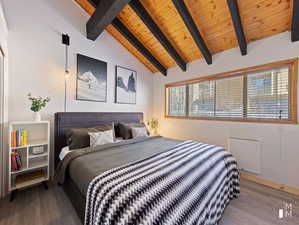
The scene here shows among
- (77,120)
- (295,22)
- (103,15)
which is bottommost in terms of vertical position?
(77,120)

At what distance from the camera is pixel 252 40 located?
8.12 ft

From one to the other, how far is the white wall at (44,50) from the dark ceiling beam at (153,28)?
3.74 ft

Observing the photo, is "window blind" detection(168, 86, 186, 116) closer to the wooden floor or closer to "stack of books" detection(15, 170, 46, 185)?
the wooden floor

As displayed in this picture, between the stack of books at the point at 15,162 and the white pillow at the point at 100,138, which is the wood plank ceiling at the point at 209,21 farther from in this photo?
the stack of books at the point at 15,162

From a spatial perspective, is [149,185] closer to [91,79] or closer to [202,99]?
[91,79]

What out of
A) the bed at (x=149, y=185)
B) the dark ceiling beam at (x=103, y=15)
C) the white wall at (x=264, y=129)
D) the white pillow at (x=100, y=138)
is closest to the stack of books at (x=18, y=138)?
the bed at (x=149, y=185)

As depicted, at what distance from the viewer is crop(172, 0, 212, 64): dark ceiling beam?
2.12 meters

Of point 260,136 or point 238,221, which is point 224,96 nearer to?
point 260,136

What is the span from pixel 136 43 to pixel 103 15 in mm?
1111

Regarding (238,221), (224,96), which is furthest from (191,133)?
(238,221)

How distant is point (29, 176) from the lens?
2021 mm

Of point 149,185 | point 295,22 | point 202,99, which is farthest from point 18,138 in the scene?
point 295,22

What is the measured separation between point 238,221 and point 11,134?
3.09 meters

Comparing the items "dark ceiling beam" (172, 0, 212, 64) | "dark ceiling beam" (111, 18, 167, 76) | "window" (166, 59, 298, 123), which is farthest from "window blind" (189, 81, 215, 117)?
"dark ceiling beam" (111, 18, 167, 76)
